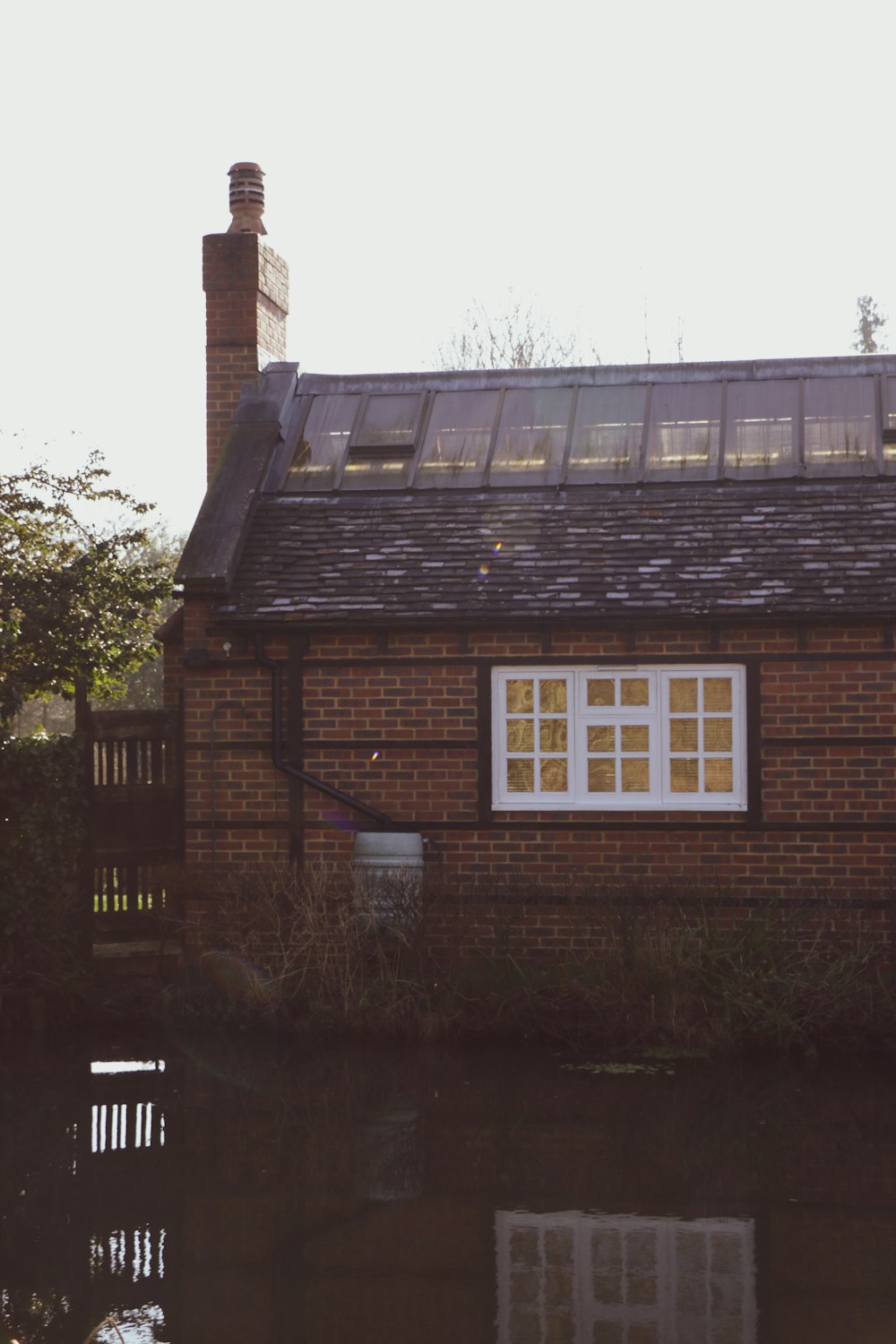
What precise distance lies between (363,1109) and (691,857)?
362 centimetres

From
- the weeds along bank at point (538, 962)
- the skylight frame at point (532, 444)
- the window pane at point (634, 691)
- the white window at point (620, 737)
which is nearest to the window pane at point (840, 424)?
the skylight frame at point (532, 444)

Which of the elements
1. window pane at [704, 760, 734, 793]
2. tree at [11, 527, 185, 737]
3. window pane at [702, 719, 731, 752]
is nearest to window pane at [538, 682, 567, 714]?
window pane at [702, 719, 731, 752]

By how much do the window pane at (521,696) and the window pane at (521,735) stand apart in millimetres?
83

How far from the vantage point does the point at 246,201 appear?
47.4 feet

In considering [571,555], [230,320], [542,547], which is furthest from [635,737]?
[230,320]

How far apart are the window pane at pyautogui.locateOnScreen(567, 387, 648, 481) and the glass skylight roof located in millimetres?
14

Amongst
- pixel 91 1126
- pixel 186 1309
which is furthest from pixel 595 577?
pixel 186 1309

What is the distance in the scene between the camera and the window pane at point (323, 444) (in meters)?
12.8

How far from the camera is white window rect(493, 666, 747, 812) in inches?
419

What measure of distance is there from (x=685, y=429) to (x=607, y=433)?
70 centimetres

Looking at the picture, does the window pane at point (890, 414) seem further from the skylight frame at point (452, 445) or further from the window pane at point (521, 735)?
the window pane at point (521, 735)

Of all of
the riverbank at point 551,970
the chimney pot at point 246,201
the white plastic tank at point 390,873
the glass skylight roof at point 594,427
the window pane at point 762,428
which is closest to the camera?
the riverbank at point 551,970

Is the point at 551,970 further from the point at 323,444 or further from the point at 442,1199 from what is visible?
the point at 323,444

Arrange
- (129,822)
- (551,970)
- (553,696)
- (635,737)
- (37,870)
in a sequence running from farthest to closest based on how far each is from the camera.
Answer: (129,822) < (553,696) < (635,737) < (37,870) < (551,970)
